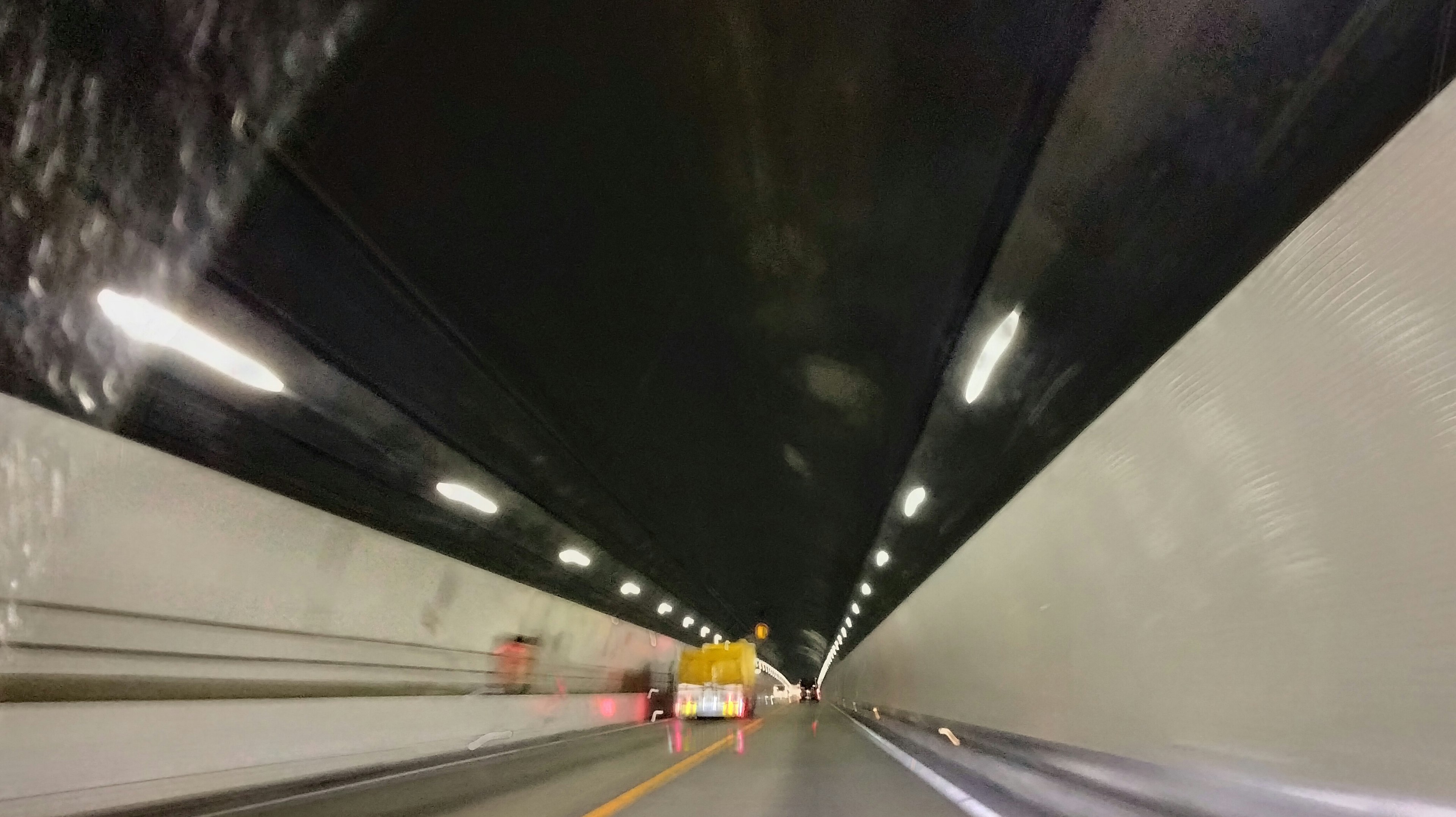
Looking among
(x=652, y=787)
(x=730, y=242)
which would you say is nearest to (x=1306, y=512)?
(x=730, y=242)

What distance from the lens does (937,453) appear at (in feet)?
36.2

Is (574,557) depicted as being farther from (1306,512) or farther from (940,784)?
(1306,512)

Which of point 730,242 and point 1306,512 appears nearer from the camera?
point 1306,512

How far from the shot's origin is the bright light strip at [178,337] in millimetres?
6430

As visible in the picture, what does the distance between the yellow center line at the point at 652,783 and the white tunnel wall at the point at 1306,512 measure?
193 inches

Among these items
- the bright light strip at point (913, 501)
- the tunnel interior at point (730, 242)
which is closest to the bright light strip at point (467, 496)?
the tunnel interior at point (730, 242)

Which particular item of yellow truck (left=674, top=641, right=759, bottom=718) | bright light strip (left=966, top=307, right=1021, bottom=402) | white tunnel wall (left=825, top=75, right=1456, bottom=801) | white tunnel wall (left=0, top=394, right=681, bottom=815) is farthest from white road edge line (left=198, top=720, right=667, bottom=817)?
yellow truck (left=674, top=641, right=759, bottom=718)

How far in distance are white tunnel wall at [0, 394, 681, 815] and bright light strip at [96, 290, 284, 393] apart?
3.88 ft

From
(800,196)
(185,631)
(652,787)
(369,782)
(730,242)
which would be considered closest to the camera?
(800,196)

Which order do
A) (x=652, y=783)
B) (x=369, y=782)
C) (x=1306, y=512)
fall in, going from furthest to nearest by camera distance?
(x=369, y=782) → (x=652, y=783) → (x=1306, y=512)

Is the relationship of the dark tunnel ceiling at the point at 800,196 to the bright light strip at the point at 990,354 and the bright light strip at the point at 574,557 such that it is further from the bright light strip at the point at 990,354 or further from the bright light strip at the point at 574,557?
the bright light strip at the point at 574,557

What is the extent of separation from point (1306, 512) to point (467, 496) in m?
11.5

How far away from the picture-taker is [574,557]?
19297 millimetres

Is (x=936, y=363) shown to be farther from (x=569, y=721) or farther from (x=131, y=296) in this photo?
(x=569, y=721)
